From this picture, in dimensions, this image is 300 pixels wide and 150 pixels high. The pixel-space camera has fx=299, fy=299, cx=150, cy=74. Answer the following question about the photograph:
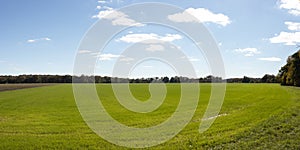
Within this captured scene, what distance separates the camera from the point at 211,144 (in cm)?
1464

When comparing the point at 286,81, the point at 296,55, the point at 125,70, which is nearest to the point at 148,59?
the point at 125,70

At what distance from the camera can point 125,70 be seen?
17.0 m

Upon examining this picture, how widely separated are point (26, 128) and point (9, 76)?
445 ft

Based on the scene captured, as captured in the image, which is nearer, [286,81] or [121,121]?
[121,121]

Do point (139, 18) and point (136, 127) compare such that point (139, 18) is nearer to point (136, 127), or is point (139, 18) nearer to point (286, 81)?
point (136, 127)

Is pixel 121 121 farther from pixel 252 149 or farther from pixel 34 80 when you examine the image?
pixel 34 80

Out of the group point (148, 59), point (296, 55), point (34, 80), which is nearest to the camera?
point (148, 59)


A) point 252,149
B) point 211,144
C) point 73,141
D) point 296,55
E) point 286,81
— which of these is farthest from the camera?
point 286,81

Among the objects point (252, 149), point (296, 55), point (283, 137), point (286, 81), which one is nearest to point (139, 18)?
point (252, 149)

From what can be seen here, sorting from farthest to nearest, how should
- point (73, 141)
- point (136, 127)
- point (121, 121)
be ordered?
point (121, 121), point (136, 127), point (73, 141)

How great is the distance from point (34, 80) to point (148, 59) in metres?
137

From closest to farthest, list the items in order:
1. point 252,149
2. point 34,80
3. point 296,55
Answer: point 252,149 < point 296,55 < point 34,80

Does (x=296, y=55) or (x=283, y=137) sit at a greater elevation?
(x=296, y=55)

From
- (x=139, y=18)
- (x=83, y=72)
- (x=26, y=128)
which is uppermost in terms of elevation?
(x=139, y=18)
